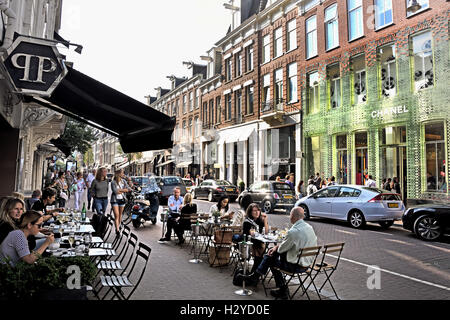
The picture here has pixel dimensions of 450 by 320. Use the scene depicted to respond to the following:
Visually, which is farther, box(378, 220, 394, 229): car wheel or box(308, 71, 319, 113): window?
box(308, 71, 319, 113): window

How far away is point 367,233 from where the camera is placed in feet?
37.1

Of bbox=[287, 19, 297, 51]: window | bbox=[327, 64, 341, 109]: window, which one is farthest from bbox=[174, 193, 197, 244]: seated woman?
bbox=[287, 19, 297, 51]: window

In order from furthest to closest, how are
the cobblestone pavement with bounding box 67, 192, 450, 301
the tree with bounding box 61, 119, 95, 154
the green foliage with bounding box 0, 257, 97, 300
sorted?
→ the tree with bounding box 61, 119, 95, 154 < the cobblestone pavement with bounding box 67, 192, 450, 301 < the green foliage with bounding box 0, 257, 97, 300

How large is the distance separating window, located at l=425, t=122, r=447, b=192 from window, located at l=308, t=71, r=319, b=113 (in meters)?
7.88

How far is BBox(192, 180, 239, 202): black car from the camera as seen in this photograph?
2253 centimetres

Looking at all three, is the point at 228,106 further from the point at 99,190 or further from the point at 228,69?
the point at 99,190

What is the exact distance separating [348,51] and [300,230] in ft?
58.1

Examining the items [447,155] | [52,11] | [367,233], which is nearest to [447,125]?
[447,155]

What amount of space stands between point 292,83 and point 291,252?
839 inches

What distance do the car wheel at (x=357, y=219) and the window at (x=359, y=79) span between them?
8.94 metres

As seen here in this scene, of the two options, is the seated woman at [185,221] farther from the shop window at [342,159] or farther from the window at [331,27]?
the window at [331,27]

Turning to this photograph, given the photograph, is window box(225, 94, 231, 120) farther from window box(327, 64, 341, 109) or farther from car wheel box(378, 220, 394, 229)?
car wheel box(378, 220, 394, 229)

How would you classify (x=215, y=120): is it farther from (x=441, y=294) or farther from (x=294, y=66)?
(x=441, y=294)

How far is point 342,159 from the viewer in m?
20.4
